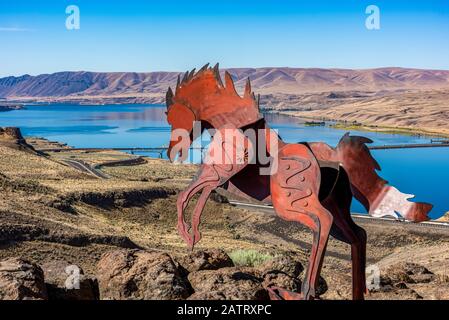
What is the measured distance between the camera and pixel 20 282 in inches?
362

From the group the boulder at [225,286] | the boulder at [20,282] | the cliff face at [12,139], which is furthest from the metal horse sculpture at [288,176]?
the cliff face at [12,139]

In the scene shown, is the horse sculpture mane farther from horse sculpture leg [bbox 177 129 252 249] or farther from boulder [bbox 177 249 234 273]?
boulder [bbox 177 249 234 273]

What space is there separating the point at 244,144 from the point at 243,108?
2.59 feet

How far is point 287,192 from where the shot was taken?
31.9 ft

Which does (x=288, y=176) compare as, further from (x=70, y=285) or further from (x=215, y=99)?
(x=70, y=285)

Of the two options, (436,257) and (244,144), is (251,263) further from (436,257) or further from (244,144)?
(436,257)

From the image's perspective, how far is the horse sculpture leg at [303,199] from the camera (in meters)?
9.18

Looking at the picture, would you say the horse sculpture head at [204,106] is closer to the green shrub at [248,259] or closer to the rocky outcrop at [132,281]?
the rocky outcrop at [132,281]

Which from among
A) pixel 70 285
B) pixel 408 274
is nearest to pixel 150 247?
pixel 408 274

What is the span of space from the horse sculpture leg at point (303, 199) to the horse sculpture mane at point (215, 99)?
1.18 metres

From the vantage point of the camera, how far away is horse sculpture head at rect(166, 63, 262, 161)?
10.7 m

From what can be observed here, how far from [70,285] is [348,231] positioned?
548cm

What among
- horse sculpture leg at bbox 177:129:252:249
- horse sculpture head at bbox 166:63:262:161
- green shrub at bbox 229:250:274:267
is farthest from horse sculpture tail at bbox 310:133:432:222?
green shrub at bbox 229:250:274:267
